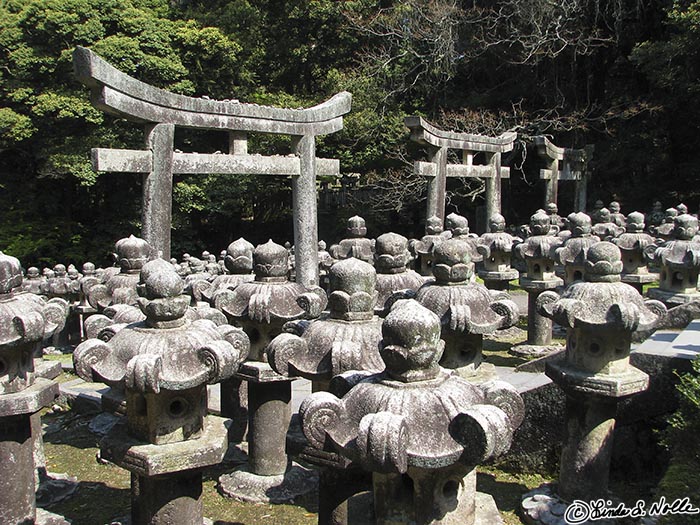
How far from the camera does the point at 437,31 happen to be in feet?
65.2

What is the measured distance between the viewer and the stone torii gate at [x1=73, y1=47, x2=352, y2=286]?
8.25 meters

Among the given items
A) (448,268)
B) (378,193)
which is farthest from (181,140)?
(448,268)

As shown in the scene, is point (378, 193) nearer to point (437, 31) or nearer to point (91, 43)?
point (437, 31)

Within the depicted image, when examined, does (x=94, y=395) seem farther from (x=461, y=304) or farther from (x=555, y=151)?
(x=555, y=151)

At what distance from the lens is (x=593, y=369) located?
515 cm

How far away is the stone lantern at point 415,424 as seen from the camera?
8.64ft

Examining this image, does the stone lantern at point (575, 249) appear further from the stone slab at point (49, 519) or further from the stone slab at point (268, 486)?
the stone slab at point (49, 519)

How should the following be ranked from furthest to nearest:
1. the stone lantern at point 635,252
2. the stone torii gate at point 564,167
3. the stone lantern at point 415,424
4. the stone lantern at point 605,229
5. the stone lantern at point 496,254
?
the stone torii gate at point 564,167
the stone lantern at point 605,229
the stone lantern at point 496,254
the stone lantern at point 635,252
the stone lantern at point 415,424

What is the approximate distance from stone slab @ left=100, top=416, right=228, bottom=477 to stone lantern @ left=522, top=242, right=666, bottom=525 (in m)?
2.88

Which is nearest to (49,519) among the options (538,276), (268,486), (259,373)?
(268,486)

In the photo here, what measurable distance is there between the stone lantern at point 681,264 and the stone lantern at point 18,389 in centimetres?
774

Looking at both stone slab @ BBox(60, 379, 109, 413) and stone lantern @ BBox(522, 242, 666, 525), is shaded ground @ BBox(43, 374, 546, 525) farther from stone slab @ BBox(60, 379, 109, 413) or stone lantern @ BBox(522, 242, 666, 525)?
stone slab @ BBox(60, 379, 109, 413)

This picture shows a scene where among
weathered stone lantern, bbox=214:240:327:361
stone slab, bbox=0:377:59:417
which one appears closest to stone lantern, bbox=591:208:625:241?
weathered stone lantern, bbox=214:240:327:361

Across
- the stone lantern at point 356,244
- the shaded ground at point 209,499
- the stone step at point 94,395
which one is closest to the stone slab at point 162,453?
the shaded ground at point 209,499
